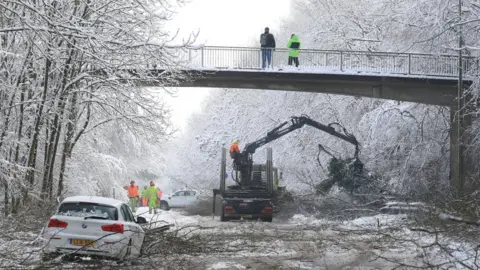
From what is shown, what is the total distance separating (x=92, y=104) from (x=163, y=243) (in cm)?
1003

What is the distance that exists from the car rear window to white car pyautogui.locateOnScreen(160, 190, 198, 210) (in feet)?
102

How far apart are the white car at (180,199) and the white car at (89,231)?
1227 inches

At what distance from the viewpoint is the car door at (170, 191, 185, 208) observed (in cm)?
4450

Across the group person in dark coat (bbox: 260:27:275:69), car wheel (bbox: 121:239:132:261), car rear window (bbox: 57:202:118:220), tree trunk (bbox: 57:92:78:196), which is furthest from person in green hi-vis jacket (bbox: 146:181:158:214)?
car wheel (bbox: 121:239:132:261)

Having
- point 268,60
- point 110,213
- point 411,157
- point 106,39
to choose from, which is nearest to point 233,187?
point 268,60

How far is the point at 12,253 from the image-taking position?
38.1 feet

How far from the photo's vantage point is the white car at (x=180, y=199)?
44.2 metres

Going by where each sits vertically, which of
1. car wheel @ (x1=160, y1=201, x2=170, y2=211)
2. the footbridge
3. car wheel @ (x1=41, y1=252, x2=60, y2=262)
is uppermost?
the footbridge

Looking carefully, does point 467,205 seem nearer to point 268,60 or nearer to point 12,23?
point 12,23

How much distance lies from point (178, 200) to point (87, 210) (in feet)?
105

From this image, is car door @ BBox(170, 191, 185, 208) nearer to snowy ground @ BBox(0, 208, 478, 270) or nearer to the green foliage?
the green foliage

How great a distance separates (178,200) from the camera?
44.7 metres

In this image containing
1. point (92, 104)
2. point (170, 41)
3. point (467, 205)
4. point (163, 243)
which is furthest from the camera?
point (92, 104)

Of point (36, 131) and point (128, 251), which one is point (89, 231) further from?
point (36, 131)
